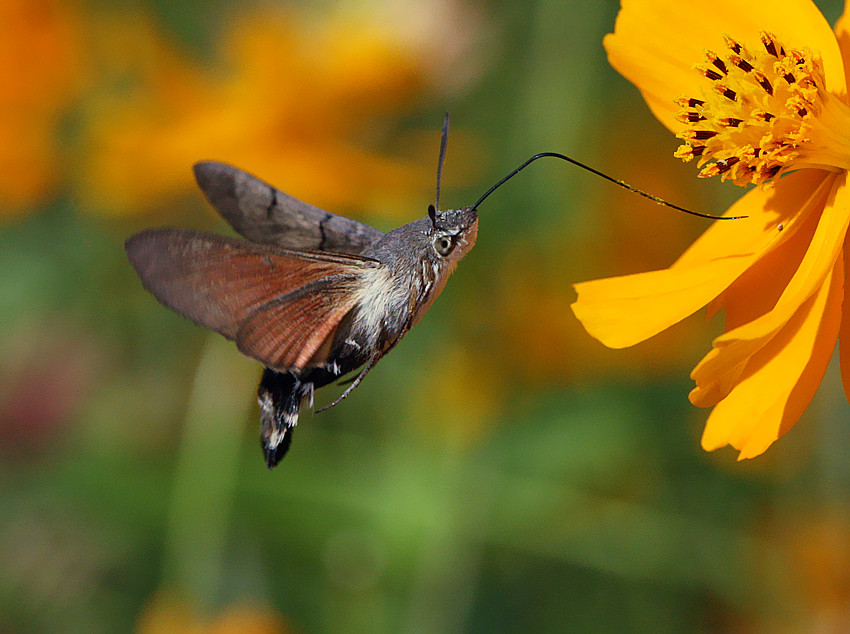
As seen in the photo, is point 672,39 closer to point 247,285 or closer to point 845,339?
point 845,339

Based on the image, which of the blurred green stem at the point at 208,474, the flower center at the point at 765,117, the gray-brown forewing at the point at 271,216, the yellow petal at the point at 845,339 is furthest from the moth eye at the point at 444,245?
the blurred green stem at the point at 208,474

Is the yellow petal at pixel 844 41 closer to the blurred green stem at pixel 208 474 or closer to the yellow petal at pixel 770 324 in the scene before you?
the yellow petal at pixel 770 324

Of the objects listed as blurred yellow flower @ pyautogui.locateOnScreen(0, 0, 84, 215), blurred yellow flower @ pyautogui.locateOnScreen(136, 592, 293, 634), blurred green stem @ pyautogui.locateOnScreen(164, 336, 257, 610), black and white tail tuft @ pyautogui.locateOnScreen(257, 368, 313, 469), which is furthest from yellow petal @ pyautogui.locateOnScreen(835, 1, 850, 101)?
blurred yellow flower @ pyautogui.locateOnScreen(0, 0, 84, 215)

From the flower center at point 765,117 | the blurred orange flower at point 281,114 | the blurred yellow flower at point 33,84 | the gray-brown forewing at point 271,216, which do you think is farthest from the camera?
the blurred yellow flower at point 33,84

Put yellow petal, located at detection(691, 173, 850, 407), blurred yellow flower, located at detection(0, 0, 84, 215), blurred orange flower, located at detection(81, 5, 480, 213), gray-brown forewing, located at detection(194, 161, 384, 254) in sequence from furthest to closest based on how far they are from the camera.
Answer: blurred yellow flower, located at detection(0, 0, 84, 215) → blurred orange flower, located at detection(81, 5, 480, 213) → gray-brown forewing, located at detection(194, 161, 384, 254) → yellow petal, located at detection(691, 173, 850, 407)

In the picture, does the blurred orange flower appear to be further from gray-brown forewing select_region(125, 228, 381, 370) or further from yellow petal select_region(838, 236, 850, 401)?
yellow petal select_region(838, 236, 850, 401)

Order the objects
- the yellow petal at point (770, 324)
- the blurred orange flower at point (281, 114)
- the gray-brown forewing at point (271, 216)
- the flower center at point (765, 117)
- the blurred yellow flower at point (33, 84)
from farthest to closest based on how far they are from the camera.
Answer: the blurred yellow flower at point (33, 84)
the blurred orange flower at point (281, 114)
the gray-brown forewing at point (271, 216)
the flower center at point (765, 117)
the yellow petal at point (770, 324)
